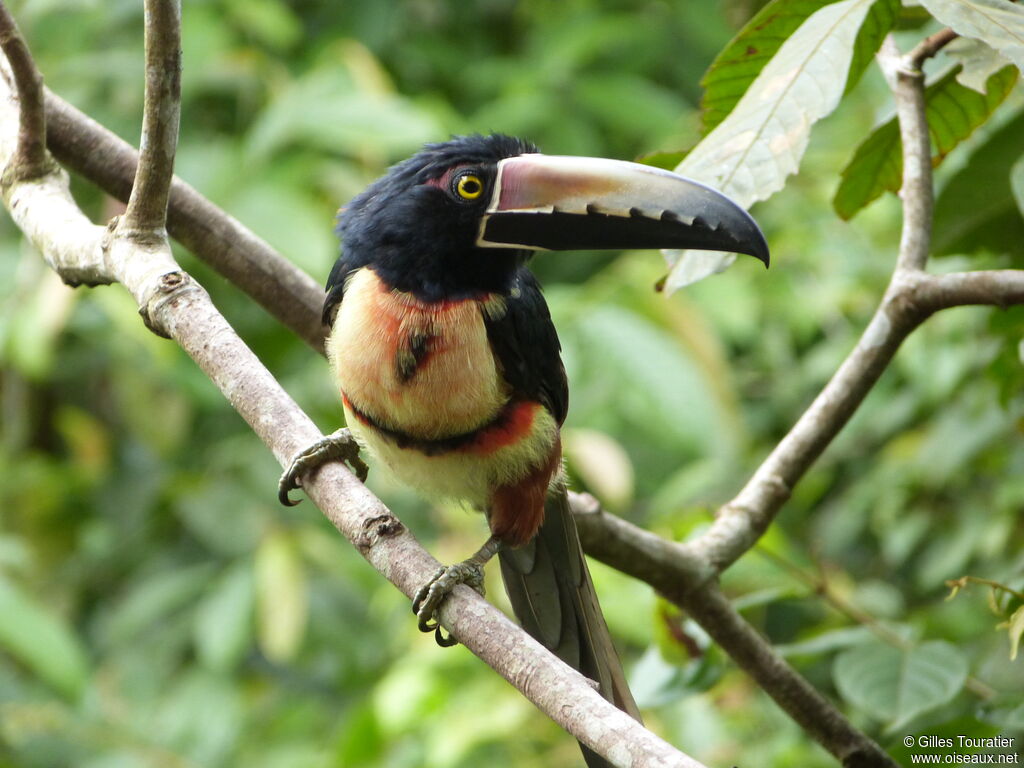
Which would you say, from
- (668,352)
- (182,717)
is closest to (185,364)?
(182,717)

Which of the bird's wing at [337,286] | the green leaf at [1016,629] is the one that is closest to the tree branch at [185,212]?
the bird's wing at [337,286]

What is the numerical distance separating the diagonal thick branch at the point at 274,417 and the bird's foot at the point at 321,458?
28mm

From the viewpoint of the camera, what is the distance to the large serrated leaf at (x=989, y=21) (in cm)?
165

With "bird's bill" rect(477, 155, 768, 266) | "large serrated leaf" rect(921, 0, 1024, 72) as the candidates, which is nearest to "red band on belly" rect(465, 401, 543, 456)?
"bird's bill" rect(477, 155, 768, 266)

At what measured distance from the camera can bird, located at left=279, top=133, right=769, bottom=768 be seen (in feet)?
7.52

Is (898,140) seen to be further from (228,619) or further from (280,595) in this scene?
(228,619)

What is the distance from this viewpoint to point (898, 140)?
239cm

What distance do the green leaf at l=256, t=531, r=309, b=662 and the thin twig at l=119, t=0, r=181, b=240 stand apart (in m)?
2.26

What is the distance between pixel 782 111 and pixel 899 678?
1.16 metres

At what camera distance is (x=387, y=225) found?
2.43 m

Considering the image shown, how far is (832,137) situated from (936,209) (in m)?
2.36

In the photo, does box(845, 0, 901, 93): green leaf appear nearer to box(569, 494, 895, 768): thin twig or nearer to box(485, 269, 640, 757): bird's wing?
box(485, 269, 640, 757): bird's wing

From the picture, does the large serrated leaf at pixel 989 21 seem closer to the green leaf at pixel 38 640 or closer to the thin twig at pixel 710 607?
the thin twig at pixel 710 607

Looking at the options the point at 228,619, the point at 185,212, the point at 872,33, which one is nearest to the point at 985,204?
the point at 872,33
